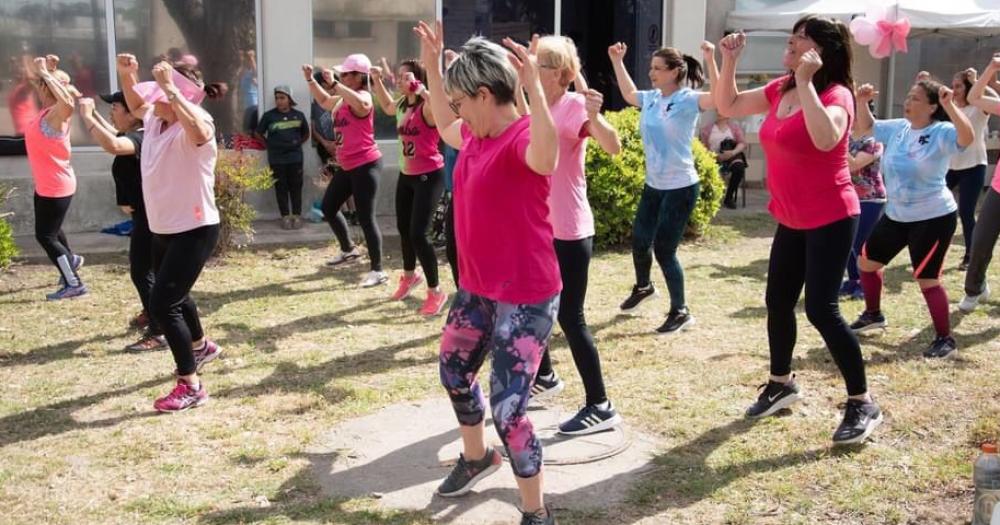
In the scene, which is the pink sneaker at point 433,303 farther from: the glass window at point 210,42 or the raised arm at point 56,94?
the glass window at point 210,42

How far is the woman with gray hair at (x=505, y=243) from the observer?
11.6ft

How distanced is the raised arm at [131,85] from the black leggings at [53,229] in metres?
2.65

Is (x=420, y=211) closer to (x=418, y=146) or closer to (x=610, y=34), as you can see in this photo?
(x=418, y=146)

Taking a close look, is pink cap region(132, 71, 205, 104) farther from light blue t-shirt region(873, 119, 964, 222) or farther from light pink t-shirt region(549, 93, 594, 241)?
light blue t-shirt region(873, 119, 964, 222)

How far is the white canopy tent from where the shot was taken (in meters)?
12.3

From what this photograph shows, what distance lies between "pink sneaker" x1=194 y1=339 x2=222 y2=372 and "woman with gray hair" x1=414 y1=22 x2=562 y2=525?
9.20 ft

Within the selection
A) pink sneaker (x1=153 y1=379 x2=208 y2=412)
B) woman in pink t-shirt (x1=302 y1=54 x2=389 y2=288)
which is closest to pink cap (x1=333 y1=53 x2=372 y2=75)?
woman in pink t-shirt (x1=302 y1=54 x2=389 y2=288)

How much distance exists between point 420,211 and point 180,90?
2591 millimetres

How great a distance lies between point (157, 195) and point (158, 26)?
6507 millimetres

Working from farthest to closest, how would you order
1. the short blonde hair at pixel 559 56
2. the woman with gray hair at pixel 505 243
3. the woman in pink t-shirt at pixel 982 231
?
1. the woman in pink t-shirt at pixel 982 231
2. the short blonde hair at pixel 559 56
3. the woman with gray hair at pixel 505 243

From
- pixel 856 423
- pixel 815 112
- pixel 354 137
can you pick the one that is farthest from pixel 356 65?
pixel 856 423

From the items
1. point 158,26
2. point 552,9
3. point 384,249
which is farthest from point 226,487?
point 552,9

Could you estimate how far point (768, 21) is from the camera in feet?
42.4

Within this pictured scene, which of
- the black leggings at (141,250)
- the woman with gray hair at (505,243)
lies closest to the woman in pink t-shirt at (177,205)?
the black leggings at (141,250)
